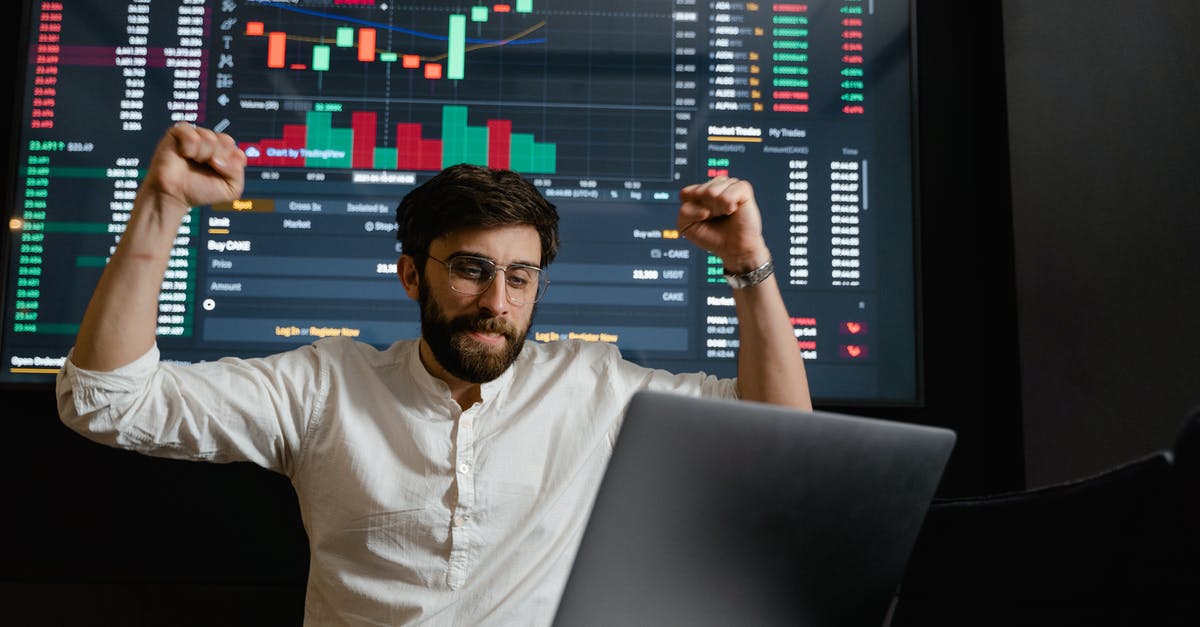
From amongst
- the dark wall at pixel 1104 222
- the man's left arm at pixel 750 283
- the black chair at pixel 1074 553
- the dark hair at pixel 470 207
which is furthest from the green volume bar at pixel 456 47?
the black chair at pixel 1074 553

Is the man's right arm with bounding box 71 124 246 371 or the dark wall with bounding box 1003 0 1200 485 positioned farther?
the dark wall with bounding box 1003 0 1200 485

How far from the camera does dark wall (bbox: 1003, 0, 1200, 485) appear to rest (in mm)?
1903

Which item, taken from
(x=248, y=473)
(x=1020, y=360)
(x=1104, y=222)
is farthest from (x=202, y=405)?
(x=1104, y=222)

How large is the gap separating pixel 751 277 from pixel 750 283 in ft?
0.04

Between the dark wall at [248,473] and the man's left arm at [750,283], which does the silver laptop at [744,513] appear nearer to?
the man's left arm at [750,283]

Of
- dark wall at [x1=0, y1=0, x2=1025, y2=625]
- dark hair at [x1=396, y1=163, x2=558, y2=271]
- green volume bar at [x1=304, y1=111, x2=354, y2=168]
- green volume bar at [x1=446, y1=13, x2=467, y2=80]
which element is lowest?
dark wall at [x1=0, y1=0, x2=1025, y2=625]

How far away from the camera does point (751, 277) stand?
1428 mm

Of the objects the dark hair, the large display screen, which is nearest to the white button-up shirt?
the dark hair

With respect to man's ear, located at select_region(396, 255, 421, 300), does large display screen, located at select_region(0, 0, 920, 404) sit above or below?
above

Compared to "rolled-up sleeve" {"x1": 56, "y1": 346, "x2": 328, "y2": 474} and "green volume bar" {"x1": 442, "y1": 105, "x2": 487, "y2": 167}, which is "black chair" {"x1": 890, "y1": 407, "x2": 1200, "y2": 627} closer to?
"rolled-up sleeve" {"x1": 56, "y1": 346, "x2": 328, "y2": 474}

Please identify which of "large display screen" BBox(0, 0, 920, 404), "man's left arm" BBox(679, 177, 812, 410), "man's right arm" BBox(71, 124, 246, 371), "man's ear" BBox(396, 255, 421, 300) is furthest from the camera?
"large display screen" BBox(0, 0, 920, 404)

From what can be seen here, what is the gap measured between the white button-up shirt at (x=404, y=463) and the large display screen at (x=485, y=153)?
51 cm

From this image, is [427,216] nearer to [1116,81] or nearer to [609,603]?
[609,603]

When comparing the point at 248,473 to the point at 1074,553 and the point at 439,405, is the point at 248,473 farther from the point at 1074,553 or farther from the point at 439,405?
the point at 1074,553
